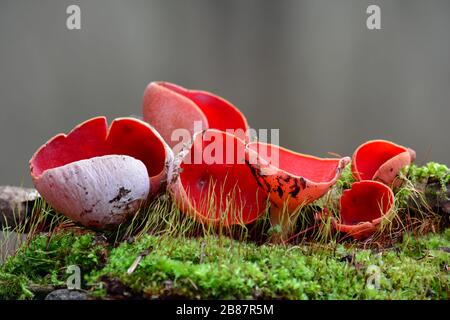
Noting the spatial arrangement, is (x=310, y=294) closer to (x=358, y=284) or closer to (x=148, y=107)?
(x=358, y=284)

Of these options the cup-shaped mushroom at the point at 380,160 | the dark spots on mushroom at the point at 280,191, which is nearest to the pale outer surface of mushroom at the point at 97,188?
the dark spots on mushroom at the point at 280,191

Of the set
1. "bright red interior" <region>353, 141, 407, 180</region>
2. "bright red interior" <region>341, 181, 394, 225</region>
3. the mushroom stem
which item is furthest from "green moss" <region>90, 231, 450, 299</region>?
"bright red interior" <region>353, 141, 407, 180</region>

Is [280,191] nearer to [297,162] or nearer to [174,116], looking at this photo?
[297,162]

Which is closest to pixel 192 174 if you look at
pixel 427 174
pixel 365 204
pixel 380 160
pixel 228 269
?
pixel 228 269

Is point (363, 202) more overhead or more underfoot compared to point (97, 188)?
more underfoot

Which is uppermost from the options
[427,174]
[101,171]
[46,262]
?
[101,171]
